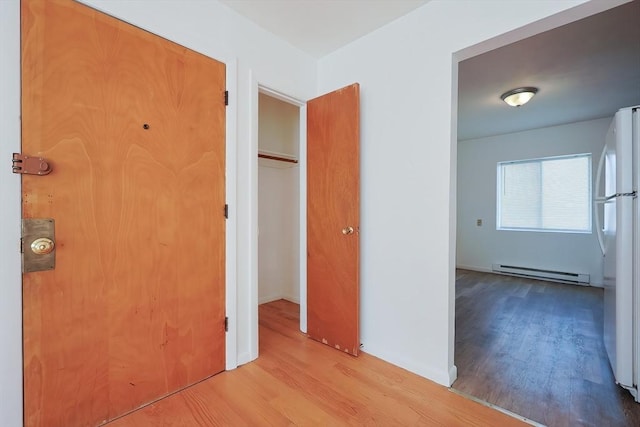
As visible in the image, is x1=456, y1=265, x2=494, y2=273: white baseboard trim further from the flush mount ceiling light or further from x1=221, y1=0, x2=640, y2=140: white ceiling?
the flush mount ceiling light

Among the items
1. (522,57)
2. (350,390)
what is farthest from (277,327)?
(522,57)

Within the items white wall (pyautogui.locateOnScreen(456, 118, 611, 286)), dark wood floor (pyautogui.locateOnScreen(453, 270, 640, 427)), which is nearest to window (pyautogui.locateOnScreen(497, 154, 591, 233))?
white wall (pyautogui.locateOnScreen(456, 118, 611, 286))

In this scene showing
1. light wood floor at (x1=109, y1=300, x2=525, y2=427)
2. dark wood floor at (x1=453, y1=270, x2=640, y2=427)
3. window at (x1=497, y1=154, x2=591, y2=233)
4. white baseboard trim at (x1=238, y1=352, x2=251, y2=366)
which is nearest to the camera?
light wood floor at (x1=109, y1=300, x2=525, y2=427)

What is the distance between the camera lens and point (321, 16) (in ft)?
6.95

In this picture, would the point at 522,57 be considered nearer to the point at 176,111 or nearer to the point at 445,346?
the point at 445,346

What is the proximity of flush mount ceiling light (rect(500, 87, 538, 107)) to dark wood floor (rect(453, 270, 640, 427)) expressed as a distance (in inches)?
99.1

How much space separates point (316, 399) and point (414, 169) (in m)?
1.68

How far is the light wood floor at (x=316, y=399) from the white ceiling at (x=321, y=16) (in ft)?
8.68

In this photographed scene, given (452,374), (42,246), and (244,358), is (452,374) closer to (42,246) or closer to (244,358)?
(244,358)

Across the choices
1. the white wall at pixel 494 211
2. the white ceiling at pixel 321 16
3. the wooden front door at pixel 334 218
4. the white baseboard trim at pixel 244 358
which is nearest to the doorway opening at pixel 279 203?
the wooden front door at pixel 334 218

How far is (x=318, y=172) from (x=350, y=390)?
1675 mm

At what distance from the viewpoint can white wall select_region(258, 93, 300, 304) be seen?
11.6 feet

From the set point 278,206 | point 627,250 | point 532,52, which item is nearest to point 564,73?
point 532,52

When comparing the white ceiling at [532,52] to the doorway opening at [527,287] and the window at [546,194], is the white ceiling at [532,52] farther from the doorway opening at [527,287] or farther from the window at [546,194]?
the window at [546,194]
